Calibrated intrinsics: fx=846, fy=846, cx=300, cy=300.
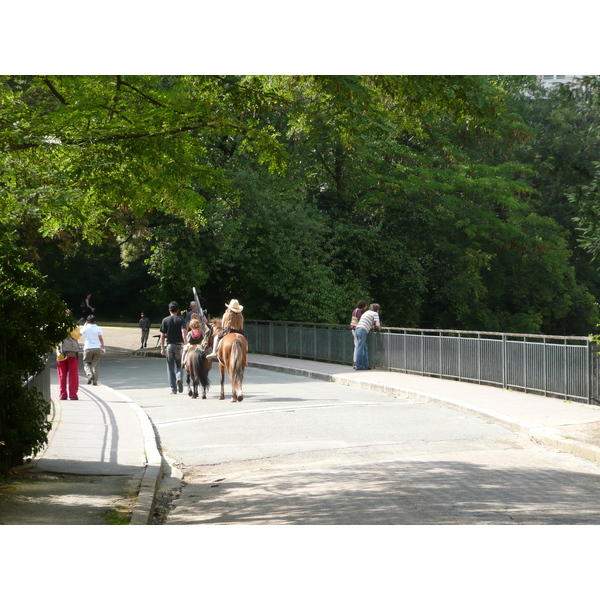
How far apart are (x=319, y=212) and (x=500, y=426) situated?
23.4 m

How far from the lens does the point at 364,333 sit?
981 inches

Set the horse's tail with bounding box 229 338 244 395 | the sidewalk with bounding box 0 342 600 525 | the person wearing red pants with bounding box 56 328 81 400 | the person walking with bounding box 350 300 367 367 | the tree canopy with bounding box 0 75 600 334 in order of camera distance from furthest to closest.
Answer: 1. the person walking with bounding box 350 300 367 367
2. the person wearing red pants with bounding box 56 328 81 400
3. the horse's tail with bounding box 229 338 244 395
4. the tree canopy with bounding box 0 75 600 334
5. the sidewalk with bounding box 0 342 600 525

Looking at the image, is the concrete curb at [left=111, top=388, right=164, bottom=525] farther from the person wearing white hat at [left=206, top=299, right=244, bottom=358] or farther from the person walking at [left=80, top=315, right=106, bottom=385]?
the person walking at [left=80, top=315, right=106, bottom=385]

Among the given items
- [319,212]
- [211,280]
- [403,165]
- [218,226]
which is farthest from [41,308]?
[403,165]

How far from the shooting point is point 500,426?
13812 millimetres

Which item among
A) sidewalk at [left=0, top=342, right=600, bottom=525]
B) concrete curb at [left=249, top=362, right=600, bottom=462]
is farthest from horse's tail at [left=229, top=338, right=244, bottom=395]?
concrete curb at [left=249, top=362, right=600, bottom=462]

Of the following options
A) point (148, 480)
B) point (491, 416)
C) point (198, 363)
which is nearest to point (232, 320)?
point (198, 363)

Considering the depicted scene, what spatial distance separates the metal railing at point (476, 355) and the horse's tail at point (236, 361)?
540 centimetres

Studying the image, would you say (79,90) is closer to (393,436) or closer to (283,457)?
(283,457)

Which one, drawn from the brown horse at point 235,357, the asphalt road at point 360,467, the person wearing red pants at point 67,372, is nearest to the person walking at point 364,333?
the asphalt road at point 360,467

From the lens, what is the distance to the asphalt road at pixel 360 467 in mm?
7832

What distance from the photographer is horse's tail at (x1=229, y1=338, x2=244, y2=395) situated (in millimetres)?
17078

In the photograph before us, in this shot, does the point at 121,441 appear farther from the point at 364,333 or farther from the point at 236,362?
the point at 364,333

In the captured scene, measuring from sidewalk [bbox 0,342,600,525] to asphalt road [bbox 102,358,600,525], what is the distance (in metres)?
0.34
